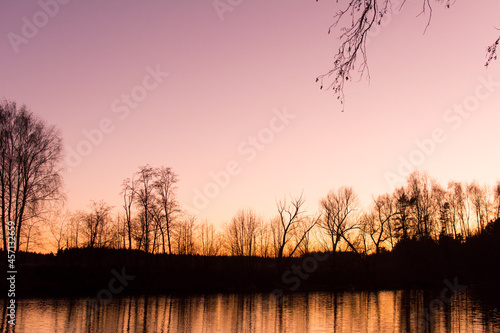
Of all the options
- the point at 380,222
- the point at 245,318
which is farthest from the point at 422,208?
the point at 245,318

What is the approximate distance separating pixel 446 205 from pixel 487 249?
527 inches

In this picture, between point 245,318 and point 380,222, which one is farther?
point 380,222

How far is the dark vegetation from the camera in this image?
40562 millimetres

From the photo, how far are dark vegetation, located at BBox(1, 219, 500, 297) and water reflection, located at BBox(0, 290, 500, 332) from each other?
9194 mm

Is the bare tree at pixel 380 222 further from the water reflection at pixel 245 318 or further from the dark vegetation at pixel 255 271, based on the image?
the water reflection at pixel 245 318

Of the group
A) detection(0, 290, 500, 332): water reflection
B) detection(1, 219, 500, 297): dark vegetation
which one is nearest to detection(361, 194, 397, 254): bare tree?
detection(1, 219, 500, 297): dark vegetation

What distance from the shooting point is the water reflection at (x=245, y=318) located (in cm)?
2059

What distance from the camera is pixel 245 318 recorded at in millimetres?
25000

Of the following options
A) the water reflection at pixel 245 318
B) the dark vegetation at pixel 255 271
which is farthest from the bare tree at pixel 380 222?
the water reflection at pixel 245 318

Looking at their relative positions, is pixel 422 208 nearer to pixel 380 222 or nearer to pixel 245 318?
pixel 380 222

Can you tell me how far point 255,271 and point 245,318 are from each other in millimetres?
29662

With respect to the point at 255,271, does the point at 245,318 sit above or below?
below

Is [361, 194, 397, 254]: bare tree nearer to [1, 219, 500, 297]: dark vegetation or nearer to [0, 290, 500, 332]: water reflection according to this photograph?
[1, 219, 500, 297]: dark vegetation

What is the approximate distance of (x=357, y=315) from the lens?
27.4 meters
